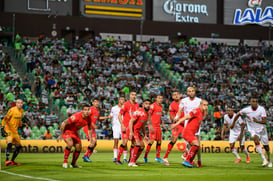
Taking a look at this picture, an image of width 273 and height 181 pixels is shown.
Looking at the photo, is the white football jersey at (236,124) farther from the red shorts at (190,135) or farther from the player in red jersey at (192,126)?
the red shorts at (190,135)

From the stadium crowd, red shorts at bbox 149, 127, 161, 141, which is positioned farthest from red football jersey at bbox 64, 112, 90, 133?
the stadium crowd

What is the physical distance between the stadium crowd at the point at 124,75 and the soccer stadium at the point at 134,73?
10cm

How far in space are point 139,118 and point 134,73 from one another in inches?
986

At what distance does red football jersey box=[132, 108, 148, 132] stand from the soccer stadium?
0.12 feet

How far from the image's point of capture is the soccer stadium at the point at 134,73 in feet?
76.3

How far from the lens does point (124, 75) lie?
139 ft

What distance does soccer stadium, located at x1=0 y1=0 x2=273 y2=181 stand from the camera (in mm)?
23250

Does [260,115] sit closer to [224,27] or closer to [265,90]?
[265,90]

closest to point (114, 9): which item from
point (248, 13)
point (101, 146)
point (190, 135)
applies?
point (248, 13)

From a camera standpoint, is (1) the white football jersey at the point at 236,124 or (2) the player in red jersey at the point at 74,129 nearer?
(2) the player in red jersey at the point at 74,129

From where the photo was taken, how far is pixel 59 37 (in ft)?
163

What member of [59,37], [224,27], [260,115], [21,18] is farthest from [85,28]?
[260,115]

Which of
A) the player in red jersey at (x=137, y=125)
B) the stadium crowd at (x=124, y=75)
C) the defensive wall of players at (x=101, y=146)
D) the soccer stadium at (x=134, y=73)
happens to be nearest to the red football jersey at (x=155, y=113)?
the soccer stadium at (x=134, y=73)

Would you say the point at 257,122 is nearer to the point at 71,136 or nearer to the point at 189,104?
the point at 189,104
